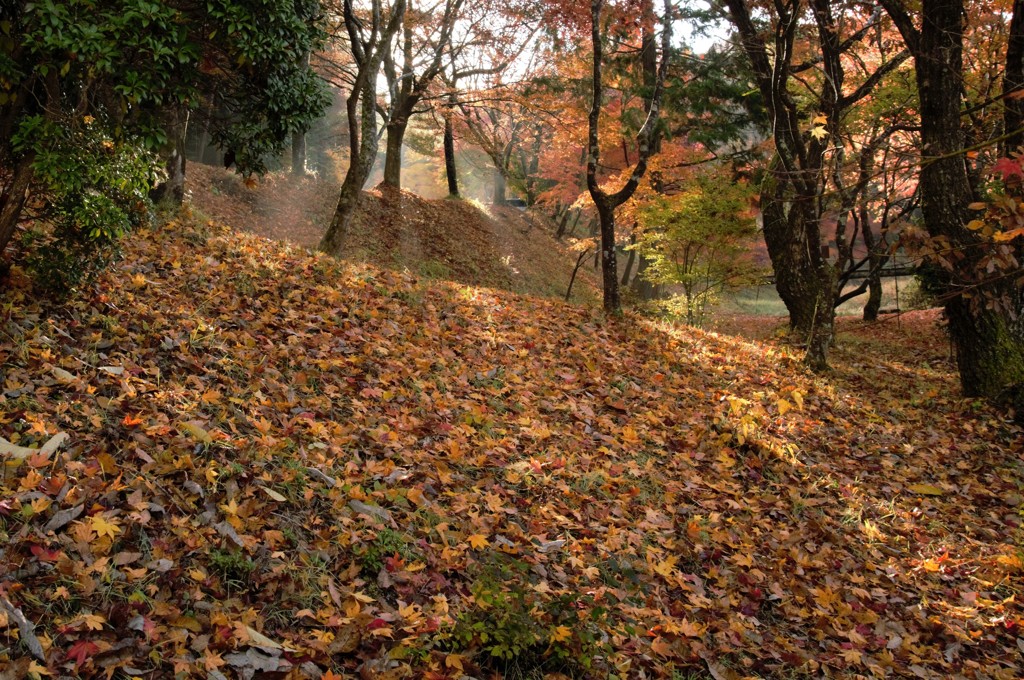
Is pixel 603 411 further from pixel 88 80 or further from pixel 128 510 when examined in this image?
pixel 88 80

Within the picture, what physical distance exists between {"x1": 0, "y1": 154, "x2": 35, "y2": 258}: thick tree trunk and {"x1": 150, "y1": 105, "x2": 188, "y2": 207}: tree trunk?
4191 millimetres

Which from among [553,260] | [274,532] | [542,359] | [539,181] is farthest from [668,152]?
[274,532]

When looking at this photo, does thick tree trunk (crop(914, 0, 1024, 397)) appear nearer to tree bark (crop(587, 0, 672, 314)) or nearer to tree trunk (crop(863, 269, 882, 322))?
tree bark (crop(587, 0, 672, 314))

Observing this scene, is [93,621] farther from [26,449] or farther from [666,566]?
[666,566]

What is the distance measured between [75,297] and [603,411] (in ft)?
18.2

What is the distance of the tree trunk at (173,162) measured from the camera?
30.7 feet

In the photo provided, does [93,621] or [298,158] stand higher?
[298,158]

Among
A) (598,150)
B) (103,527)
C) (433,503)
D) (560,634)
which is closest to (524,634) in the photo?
(560,634)

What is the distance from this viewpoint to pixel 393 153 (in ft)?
68.4

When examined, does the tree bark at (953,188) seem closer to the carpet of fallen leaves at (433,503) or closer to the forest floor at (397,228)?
the carpet of fallen leaves at (433,503)

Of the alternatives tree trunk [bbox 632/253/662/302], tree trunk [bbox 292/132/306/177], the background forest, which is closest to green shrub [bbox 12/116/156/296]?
the background forest

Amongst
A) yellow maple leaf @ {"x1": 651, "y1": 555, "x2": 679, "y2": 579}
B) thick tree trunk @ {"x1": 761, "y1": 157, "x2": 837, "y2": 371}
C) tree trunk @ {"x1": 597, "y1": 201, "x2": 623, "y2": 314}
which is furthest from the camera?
thick tree trunk @ {"x1": 761, "y1": 157, "x2": 837, "y2": 371}

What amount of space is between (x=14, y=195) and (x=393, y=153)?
16.4 meters

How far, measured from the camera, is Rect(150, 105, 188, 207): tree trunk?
368 inches
